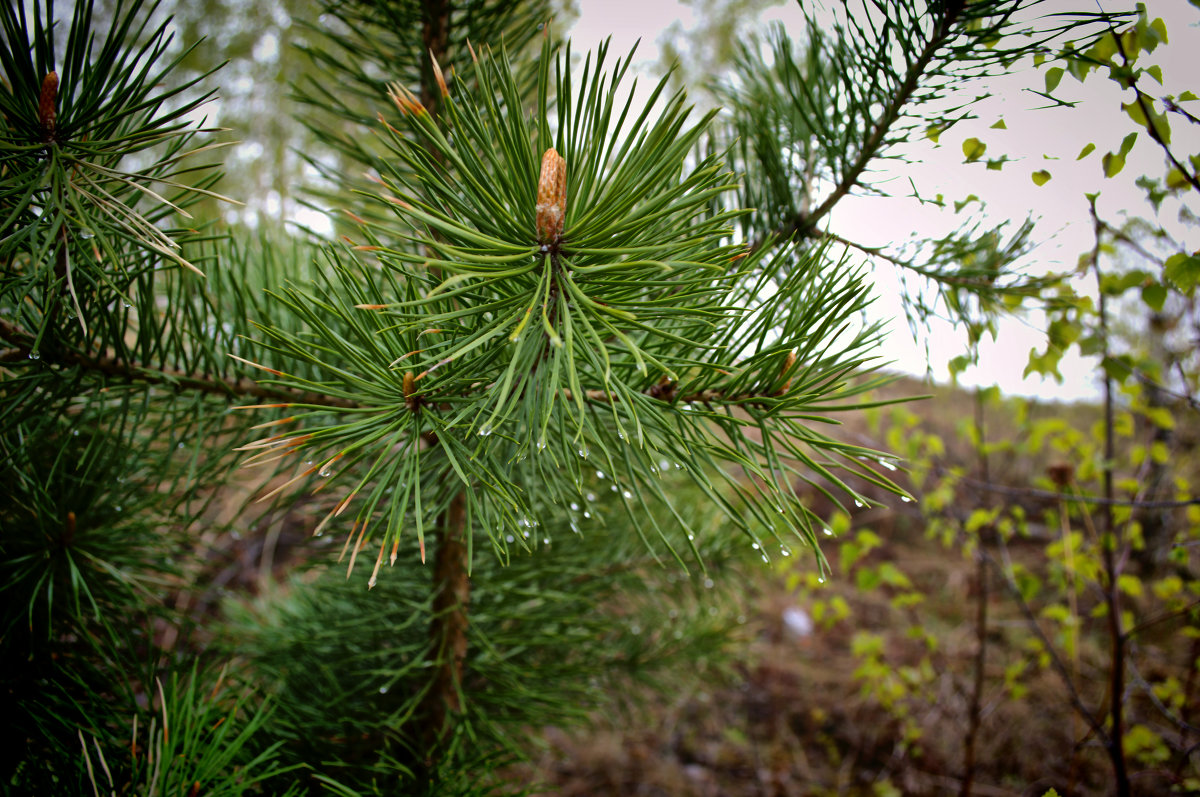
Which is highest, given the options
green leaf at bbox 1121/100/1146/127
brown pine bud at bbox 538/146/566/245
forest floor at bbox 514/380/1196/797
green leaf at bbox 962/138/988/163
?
green leaf at bbox 1121/100/1146/127

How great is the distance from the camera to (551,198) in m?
0.42

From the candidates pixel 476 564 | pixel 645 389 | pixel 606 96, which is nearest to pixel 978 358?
pixel 645 389

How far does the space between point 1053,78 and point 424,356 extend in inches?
28.2

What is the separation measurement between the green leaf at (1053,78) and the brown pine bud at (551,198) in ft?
1.84

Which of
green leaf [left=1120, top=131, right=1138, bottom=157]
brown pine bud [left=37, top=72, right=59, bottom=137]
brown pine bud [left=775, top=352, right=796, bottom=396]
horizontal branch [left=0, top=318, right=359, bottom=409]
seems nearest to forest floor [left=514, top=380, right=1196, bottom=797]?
green leaf [left=1120, top=131, right=1138, bottom=157]

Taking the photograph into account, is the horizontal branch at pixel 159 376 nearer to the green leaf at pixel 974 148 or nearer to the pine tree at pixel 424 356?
the pine tree at pixel 424 356

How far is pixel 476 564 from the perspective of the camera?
2.74 feet

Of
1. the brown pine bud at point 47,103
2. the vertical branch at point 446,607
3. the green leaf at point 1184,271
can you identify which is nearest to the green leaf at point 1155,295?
the green leaf at point 1184,271

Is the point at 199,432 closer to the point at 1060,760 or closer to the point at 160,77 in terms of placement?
the point at 160,77

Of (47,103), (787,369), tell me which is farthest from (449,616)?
(47,103)

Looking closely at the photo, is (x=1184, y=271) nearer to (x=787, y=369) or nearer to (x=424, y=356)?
(x=787, y=369)

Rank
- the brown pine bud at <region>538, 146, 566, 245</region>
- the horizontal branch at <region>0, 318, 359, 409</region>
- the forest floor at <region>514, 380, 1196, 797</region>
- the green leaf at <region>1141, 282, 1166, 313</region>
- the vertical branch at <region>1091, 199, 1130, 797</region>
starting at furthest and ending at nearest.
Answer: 1. the forest floor at <region>514, 380, 1196, 797</region>
2. the vertical branch at <region>1091, 199, 1130, 797</region>
3. the green leaf at <region>1141, 282, 1166, 313</region>
4. the horizontal branch at <region>0, 318, 359, 409</region>
5. the brown pine bud at <region>538, 146, 566, 245</region>

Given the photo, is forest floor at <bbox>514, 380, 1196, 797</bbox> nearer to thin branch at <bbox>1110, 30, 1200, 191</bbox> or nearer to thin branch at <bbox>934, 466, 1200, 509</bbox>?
thin branch at <bbox>934, 466, 1200, 509</bbox>

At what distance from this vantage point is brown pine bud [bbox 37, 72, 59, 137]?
454 millimetres
